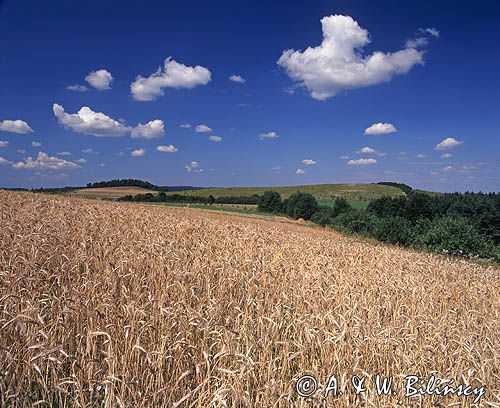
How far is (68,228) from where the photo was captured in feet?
32.6

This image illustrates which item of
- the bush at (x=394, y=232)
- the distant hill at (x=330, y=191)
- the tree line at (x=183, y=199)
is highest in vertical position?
the distant hill at (x=330, y=191)

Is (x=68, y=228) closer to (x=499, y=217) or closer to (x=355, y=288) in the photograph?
(x=355, y=288)

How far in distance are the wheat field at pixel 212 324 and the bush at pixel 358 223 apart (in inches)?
1143

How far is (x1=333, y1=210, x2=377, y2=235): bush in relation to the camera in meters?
39.7

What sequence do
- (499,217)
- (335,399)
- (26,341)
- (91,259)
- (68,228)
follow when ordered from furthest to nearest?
(499,217) → (68,228) → (91,259) → (26,341) → (335,399)

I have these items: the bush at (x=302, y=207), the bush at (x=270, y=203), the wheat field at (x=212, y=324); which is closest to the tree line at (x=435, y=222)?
the bush at (x=302, y=207)

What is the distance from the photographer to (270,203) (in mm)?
73562

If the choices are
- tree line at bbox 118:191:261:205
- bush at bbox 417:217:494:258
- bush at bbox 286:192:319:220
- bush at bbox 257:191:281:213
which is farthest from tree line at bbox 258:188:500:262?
tree line at bbox 118:191:261:205

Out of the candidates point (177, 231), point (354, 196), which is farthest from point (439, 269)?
point (354, 196)

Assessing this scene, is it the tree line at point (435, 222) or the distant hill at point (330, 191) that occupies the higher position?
the distant hill at point (330, 191)

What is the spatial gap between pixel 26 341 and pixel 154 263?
3.59 metres

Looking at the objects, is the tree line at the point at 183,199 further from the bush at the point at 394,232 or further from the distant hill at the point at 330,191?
the bush at the point at 394,232

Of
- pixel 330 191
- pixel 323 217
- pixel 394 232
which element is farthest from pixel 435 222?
pixel 330 191

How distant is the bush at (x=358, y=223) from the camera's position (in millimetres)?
39688
